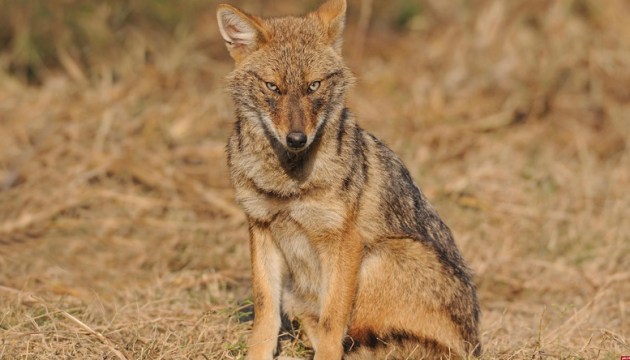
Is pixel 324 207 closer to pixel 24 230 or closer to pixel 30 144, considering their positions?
Result: pixel 24 230

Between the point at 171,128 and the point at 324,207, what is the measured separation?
18.7ft

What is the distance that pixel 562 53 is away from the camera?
11984mm

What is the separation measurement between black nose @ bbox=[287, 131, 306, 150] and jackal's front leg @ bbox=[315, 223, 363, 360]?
24.6 inches

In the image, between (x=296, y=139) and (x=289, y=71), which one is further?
(x=289, y=71)

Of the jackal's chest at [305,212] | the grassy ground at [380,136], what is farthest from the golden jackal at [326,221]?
the grassy ground at [380,136]

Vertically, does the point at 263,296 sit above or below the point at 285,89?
below

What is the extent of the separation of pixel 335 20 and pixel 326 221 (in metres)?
1.29

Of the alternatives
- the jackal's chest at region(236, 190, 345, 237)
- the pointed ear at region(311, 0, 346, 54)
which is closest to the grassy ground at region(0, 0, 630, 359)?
the jackal's chest at region(236, 190, 345, 237)

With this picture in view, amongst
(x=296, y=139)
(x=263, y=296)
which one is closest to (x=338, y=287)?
(x=263, y=296)

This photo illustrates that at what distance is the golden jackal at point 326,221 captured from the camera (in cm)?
518

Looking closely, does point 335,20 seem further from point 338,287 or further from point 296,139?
point 338,287

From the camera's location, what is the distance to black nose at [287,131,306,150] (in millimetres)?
4863

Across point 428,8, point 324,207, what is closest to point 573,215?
point 324,207

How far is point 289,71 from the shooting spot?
511 cm
